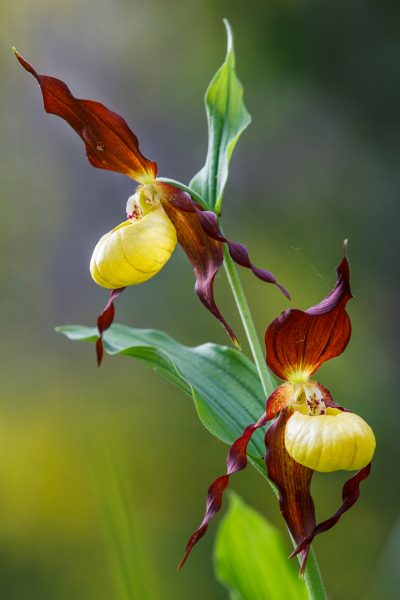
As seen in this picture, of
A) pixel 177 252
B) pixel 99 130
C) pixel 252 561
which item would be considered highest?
pixel 99 130

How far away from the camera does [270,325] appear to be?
0.78 meters

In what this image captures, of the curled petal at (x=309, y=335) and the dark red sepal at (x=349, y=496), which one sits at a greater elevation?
the curled petal at (x=309, y=335)

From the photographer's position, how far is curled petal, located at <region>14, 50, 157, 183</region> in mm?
873

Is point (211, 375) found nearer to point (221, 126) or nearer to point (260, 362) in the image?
point (260, 362)

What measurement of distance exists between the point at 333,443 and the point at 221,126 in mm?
543

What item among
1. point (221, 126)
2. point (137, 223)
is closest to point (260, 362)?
point (137, 223)

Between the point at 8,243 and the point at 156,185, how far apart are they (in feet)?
5.66

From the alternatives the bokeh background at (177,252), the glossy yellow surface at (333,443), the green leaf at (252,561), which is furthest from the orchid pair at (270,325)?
the bokeh background at (177,252)

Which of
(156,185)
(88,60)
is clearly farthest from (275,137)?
(156,185)

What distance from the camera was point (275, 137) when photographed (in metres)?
2.47

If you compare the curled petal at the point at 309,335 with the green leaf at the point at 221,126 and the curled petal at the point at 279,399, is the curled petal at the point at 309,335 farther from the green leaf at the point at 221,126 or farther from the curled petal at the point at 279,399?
the green leaf at the point at 221,126

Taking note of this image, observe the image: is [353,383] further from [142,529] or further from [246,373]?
[246,373]

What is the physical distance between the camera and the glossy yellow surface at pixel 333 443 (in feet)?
2.52

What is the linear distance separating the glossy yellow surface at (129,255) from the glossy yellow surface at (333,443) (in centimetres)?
30
